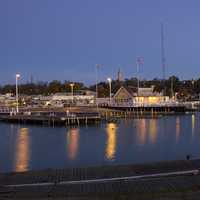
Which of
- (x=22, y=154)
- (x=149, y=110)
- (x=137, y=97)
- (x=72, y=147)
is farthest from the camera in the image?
(x=137, y=97)

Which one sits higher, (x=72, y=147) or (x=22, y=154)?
(x=22, y=154)

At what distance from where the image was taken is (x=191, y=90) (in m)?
187

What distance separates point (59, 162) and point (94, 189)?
2154 cm

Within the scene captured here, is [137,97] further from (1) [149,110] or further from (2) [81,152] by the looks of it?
(2) [81,152]

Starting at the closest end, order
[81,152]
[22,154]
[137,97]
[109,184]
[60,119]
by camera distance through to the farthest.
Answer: [109,184]
[22,154]
[81,152]
[60,119]
[137,97]

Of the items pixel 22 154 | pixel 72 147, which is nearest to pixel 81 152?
pixel 72 147

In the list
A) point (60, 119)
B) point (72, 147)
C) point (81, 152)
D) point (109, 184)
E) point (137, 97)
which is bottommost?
point (72, 147)

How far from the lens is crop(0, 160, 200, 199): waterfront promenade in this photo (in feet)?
33.6

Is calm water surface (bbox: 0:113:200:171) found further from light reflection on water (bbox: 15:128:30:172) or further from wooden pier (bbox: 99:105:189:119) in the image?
wooden pier (bbox: 99:105:189:119)

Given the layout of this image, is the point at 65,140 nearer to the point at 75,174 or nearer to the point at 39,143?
the point at 39,143

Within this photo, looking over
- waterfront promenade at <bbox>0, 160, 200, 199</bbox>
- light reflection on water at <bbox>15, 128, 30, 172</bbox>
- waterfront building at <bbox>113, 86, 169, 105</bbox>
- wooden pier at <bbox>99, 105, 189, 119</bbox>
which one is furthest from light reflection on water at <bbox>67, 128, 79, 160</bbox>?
waterfront building at <bbox>113, 86, 169, 105</bbox>

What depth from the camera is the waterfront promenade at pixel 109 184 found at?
1023 centimetres

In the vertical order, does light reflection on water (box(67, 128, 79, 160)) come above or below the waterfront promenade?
below

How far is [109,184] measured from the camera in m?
12.9
